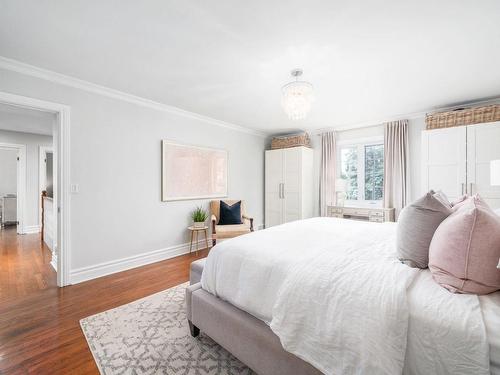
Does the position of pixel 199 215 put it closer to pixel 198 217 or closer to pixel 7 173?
pixel 198 217

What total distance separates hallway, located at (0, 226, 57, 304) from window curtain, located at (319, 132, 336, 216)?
4559 millimetres

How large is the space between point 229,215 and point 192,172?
3.30 feet

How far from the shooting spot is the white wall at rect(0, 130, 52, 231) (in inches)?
215

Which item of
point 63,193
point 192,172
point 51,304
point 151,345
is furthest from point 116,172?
point 151,345

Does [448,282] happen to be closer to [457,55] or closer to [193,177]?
[457,55]

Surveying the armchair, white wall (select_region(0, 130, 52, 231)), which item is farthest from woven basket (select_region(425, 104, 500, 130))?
white wall (select_region(0, 130, 52, 231))

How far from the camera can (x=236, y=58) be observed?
229 centimetres

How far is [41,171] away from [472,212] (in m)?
7.63

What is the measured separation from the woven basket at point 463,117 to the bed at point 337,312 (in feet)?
9.13

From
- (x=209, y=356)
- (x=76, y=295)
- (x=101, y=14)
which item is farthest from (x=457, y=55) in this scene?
(x=76, y=295)

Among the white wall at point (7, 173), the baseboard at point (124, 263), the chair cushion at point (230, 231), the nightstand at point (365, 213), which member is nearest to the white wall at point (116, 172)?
the baseboard at point (124, 263)

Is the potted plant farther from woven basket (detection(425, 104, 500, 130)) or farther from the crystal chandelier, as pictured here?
A: woven basket (detection(425, 104, 500, 130))

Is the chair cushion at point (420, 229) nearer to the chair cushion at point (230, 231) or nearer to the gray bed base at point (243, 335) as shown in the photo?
the gray bed base at point (243, 335)

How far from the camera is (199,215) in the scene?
4.04 meters
